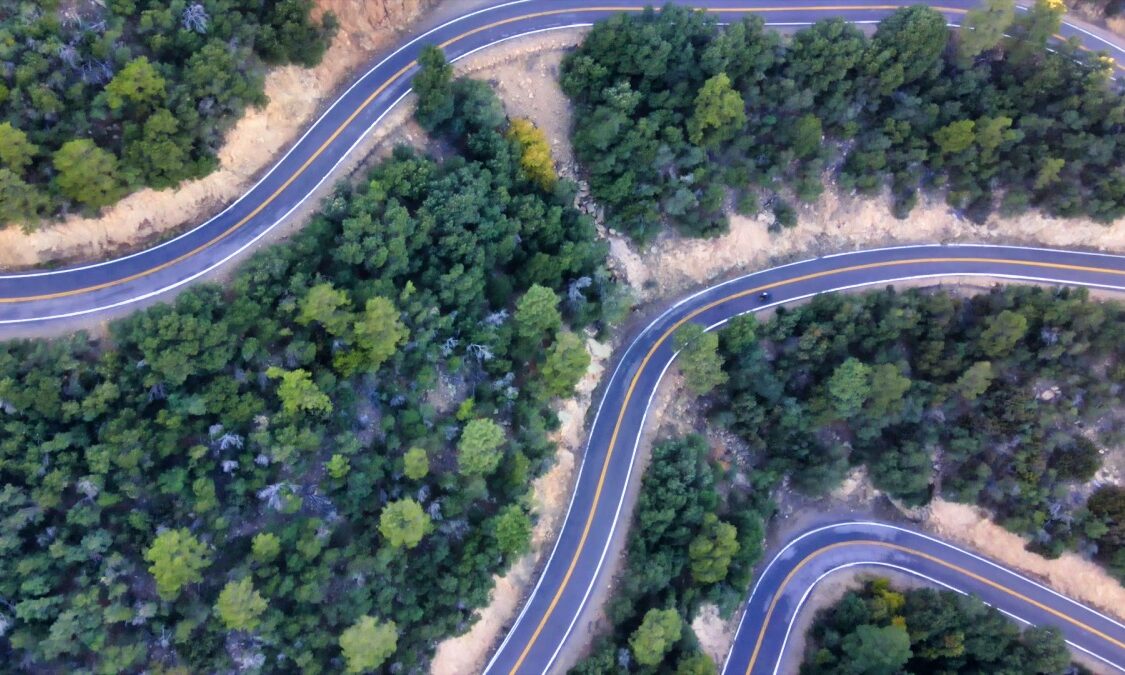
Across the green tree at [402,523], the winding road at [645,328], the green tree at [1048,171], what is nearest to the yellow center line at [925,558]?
the winding road at [645,328]

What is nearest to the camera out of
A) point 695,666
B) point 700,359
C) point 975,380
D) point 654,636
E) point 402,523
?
point 402,523

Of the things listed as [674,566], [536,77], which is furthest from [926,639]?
[536,77]

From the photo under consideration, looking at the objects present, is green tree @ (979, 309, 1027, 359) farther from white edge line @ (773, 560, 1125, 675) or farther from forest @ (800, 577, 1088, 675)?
forest @ (800, 577, 1088, 675)

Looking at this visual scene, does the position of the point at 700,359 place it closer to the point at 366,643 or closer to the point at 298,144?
the point at 366,643

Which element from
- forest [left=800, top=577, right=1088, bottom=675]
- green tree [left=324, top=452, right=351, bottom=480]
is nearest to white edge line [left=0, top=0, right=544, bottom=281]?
green tree [left=324, top=452, right=351, bottom=480]

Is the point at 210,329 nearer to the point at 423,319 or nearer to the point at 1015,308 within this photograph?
the point at 423,319

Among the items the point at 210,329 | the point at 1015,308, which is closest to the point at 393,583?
the point at 210,329
